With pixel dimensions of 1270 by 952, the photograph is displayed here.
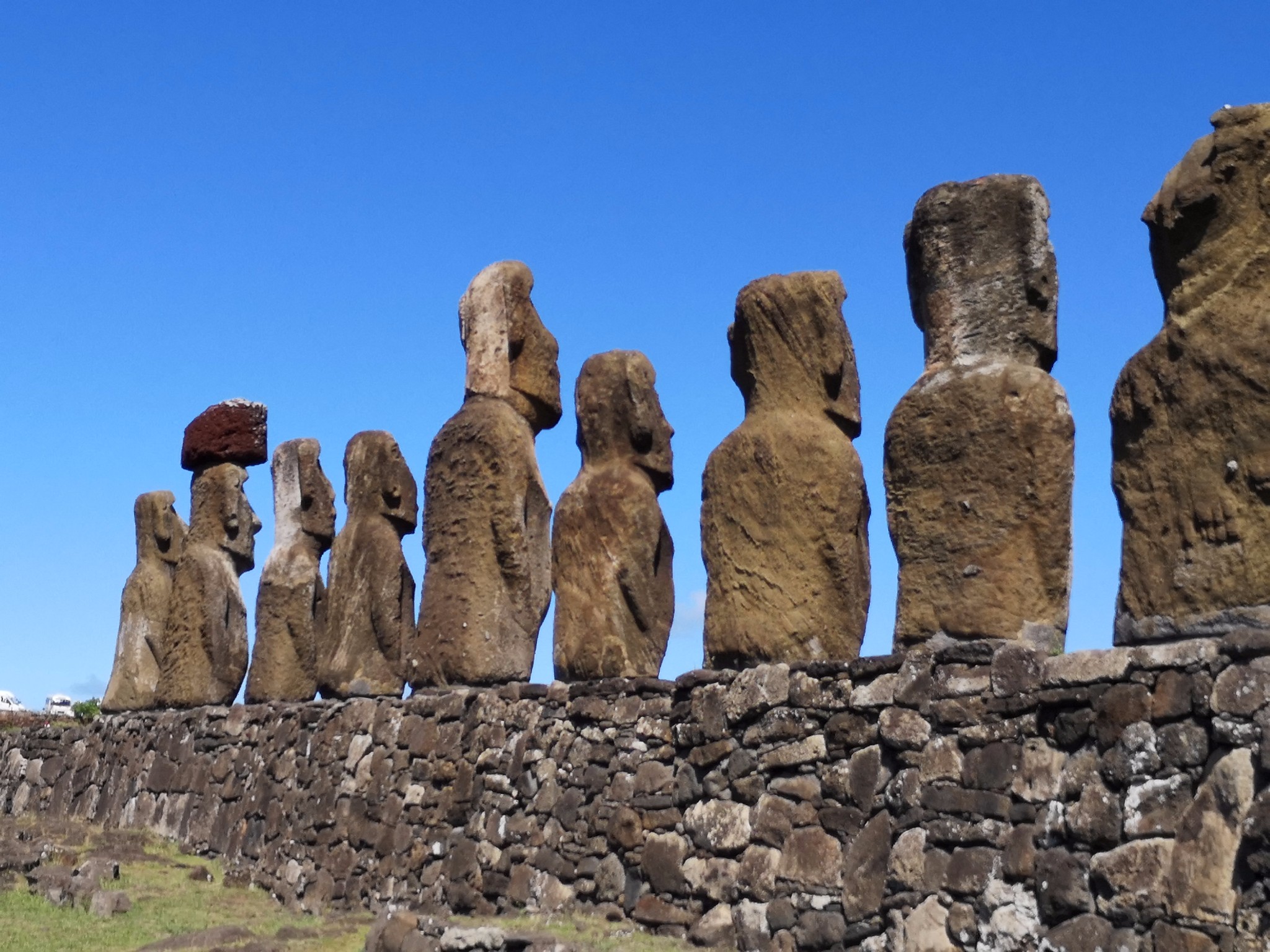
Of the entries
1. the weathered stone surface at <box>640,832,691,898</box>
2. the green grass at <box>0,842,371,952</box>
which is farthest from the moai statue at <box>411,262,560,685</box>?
the weathered stone surface at <box>640,832,691,898</box>

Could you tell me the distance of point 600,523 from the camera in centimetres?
1053

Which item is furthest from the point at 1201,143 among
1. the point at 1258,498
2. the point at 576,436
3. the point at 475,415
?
the point at 475,415

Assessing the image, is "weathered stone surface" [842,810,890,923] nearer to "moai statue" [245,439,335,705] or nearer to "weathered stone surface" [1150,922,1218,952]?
"weathered stone surface" [1150,922,1218,952]

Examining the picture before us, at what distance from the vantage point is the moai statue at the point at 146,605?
16922mm

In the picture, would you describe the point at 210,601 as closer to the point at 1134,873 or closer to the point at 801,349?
the point at 801,349

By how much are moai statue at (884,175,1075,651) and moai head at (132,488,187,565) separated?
35.5ft

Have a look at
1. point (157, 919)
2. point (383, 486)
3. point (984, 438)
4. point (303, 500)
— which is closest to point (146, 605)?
point (303, 500)

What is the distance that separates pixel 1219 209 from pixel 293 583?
9.27 meters

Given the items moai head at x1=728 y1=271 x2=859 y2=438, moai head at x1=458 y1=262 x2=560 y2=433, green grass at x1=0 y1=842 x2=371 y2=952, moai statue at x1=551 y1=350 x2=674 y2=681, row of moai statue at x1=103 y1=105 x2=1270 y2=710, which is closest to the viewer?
row of moai statue at x1=103 y1=105 x2=1270 y2=710

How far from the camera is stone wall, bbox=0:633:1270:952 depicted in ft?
21.7

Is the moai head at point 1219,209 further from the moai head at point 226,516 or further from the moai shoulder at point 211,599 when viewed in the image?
the moai head at point 226,516

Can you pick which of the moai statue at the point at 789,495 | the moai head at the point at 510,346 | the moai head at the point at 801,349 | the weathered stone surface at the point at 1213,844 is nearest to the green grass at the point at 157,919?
the moai statue at the point at 789,495

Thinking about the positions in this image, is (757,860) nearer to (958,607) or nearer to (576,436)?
(958,607)

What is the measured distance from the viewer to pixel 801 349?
9.57 metres
